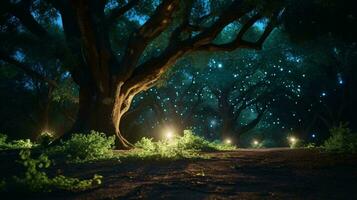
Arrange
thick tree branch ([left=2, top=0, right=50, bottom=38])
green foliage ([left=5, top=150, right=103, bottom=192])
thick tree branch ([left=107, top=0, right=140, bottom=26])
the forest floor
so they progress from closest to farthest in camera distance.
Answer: the forest floor
green foliage ([left=5, top=150, right=103, bottom=192])
thick tree branch ([left=2, top=0, right=50, bottom=38])
thick tree branch ([left=107, top=0, right=140, bottom=26])

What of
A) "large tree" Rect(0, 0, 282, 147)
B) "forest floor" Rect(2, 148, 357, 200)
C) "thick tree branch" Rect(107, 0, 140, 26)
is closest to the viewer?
"forest floor" Rect(2, 148, 357, 200)

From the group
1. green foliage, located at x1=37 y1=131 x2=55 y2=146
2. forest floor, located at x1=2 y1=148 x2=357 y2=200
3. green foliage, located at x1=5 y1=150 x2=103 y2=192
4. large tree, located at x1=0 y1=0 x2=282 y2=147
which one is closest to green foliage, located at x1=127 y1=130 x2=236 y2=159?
forest floor, located at x1=2 y1=148 x2=357 y2=200

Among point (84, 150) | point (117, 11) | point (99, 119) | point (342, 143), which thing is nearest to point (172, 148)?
point (84, 150)

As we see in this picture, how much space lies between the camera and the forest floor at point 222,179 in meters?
5.07

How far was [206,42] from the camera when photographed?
593 inches

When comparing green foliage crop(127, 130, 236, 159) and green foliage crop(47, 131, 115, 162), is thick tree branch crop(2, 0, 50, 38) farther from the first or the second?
green foliage crop(127, 130, 236, 159)

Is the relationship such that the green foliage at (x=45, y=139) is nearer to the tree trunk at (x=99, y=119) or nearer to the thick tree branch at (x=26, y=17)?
the tree trunk at (x=99, y=119)

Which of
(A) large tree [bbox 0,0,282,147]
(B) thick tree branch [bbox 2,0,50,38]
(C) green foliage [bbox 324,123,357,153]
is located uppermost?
(B) thick tree branch [bbox 2,0,50,38]

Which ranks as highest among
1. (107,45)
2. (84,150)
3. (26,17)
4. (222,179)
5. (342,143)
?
(26,17)

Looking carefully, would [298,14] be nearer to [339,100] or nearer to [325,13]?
[325,13]

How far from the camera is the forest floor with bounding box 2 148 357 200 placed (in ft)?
16.6

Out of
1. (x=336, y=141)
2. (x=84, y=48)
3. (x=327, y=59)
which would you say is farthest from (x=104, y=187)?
(x=327, y=59)

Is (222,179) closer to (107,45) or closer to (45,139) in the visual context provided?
(45,139)

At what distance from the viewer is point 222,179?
20.5 ft
